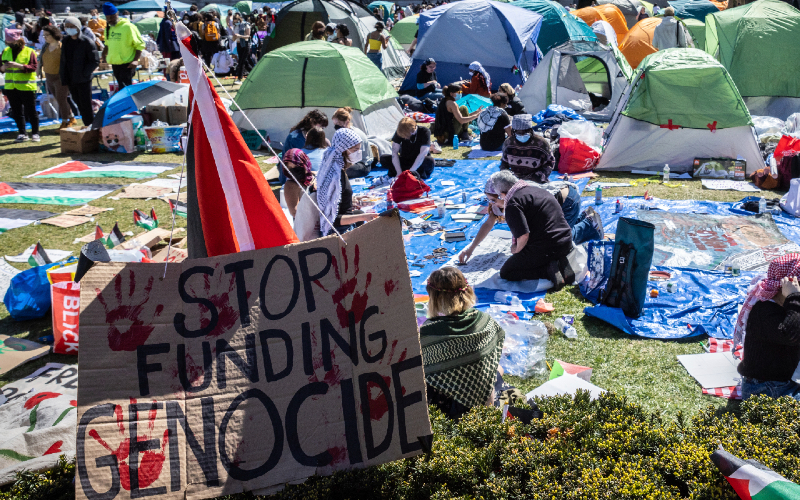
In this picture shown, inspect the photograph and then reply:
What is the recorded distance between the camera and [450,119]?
11.6 meters

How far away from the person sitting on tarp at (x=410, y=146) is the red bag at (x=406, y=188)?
0.40 metres

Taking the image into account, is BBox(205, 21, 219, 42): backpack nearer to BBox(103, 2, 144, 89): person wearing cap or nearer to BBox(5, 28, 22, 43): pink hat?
BBox(103, 2, 144, 89): person wearing cap

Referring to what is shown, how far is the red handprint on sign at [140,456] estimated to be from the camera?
2521 mm

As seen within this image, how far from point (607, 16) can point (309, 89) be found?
11.5m

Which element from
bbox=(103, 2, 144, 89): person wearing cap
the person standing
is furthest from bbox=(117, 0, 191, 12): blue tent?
the person standing

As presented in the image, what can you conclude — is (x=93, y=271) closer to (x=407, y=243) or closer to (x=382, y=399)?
(x=382, y=399)

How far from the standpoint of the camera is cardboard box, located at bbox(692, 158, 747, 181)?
907 cm

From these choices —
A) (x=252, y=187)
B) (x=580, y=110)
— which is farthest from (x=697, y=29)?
(x=252, y=187)

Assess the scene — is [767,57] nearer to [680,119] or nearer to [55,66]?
[680,119]

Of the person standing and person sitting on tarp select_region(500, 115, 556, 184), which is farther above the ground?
the person standing

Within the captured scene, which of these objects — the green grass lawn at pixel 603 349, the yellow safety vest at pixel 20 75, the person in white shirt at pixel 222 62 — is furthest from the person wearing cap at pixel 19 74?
the person in white shirt at pixel 222 62

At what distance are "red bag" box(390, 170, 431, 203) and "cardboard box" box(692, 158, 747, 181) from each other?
162 inches

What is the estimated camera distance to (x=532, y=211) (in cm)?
594

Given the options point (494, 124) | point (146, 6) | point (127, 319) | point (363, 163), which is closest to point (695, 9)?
point (494, 124)
